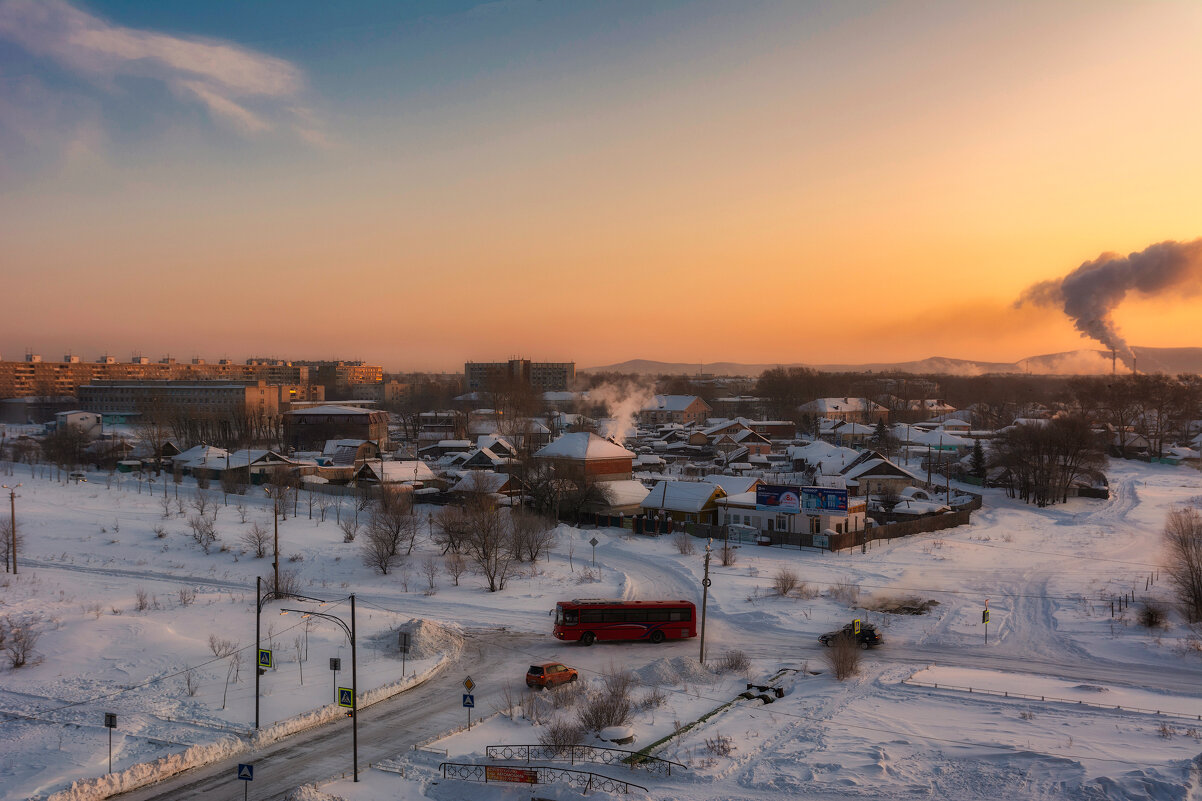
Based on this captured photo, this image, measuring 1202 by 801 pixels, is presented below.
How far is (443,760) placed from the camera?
690 inches

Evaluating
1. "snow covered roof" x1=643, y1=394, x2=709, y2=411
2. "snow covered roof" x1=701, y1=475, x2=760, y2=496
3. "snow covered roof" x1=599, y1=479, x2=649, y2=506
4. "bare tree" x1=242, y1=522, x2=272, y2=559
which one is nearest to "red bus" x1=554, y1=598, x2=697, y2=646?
"bare tree" x1=242, y1=522, x2=272, y2=559

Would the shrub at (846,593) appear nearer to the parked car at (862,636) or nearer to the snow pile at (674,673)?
the parked car at (862,636)

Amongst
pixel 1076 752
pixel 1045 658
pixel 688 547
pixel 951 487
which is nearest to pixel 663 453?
pixel 951 487

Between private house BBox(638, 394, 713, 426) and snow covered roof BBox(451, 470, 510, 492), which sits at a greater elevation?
private house BBox(638, 394, 713, 426)

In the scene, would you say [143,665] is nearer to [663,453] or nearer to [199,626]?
[199,626]

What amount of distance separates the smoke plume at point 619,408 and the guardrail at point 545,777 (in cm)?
7174

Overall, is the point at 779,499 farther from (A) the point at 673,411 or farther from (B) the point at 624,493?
(A) the point at 673,411

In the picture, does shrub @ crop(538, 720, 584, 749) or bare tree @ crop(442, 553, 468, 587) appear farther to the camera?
bare tree @ crop(442, 553, 468, 587)

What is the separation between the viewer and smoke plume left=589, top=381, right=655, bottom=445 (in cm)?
10217

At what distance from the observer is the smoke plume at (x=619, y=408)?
102169mm

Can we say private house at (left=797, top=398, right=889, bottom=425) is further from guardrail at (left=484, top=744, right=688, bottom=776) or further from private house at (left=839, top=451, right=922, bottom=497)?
guardrail at (left=484, top=744, right=688, bottom=776)

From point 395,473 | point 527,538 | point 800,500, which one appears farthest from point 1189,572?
point 395,473

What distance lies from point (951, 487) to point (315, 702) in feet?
204

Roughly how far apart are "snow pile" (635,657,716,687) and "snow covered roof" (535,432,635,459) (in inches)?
1379
